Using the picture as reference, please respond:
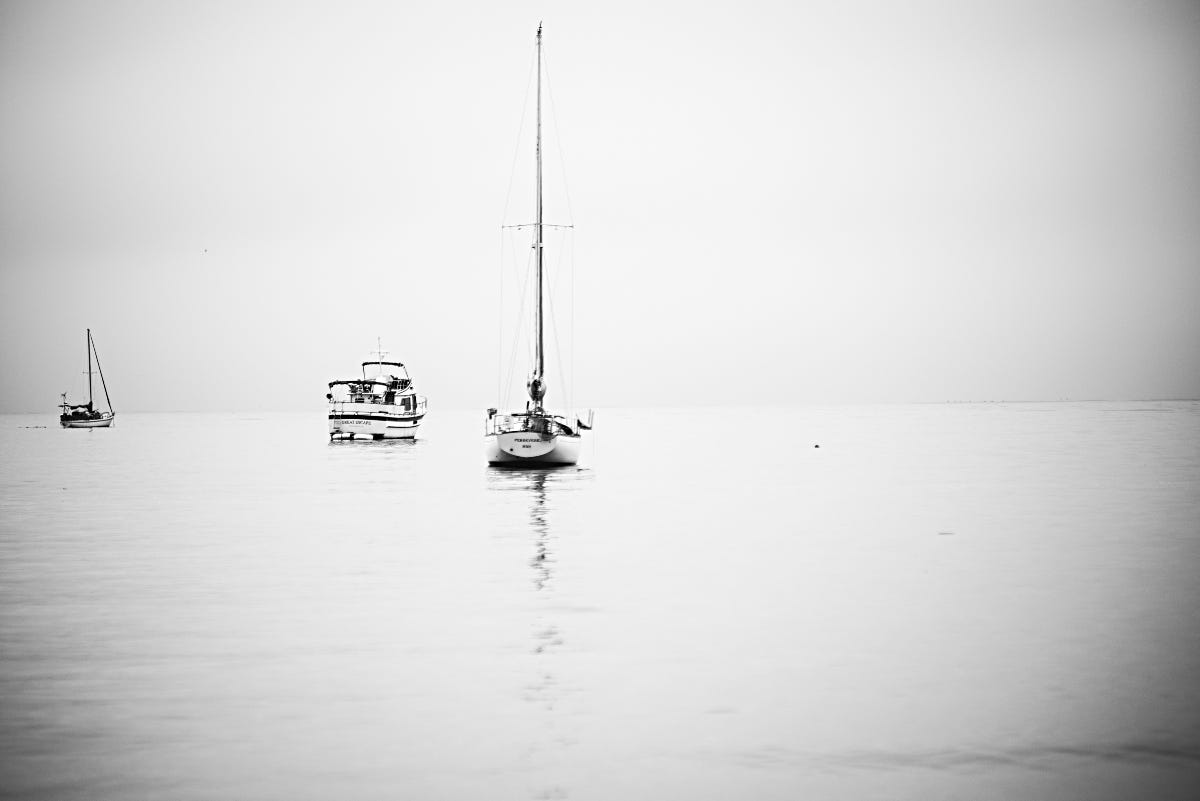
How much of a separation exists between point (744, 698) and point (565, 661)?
3.23 meters

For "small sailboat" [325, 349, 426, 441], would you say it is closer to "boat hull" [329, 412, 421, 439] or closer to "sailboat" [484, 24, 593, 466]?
"boat hull" [329, 412, 421, 439]

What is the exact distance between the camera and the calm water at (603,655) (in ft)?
38.8

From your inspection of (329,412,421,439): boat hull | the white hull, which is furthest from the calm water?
(329,412,421,439): boat hull

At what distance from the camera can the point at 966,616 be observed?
812 inches

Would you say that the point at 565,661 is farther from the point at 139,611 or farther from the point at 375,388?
the point at 375,388

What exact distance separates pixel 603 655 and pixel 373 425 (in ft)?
326

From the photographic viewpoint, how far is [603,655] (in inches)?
687

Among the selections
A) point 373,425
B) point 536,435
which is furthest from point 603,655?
point 373,425

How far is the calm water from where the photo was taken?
11.8 metres

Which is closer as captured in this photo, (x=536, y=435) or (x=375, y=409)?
(x=536, y=435)

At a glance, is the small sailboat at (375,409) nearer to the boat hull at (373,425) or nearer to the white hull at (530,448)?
the boat hull at (373,425)

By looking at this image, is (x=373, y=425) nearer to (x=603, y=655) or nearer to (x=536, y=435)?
(x=536, y=435)

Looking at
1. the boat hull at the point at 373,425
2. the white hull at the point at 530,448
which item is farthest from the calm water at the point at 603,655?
the boat hull at the point at 373,425

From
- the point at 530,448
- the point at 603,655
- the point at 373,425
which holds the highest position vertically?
the point at 530,448
